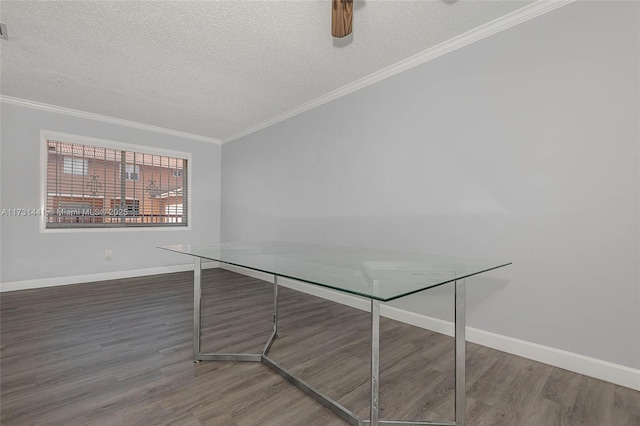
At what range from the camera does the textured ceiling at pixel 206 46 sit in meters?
2.09

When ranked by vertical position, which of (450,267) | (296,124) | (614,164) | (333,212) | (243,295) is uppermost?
(296,124)

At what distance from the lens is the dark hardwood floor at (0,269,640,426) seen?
4.74 ft

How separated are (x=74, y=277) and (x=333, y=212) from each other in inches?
156

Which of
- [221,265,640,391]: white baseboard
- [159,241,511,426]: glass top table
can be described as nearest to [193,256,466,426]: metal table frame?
[159,241,511,426]: glass top table

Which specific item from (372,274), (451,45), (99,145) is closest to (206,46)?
(451,45)

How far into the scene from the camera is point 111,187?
4656 millimetres

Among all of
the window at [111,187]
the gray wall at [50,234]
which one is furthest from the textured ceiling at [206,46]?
the window at [111,187]

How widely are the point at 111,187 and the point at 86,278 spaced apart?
147 cm

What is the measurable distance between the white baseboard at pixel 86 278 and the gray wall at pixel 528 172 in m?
3.60

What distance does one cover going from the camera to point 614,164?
174 centimetres

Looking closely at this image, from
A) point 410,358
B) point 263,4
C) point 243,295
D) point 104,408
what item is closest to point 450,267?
point 410,358

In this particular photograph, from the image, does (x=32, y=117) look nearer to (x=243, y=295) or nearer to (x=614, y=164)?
(x=243, y=295)

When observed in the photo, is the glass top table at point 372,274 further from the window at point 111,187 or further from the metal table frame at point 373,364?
the window at point 111,187

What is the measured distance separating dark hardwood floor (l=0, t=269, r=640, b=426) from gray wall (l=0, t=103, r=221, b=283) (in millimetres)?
1352
